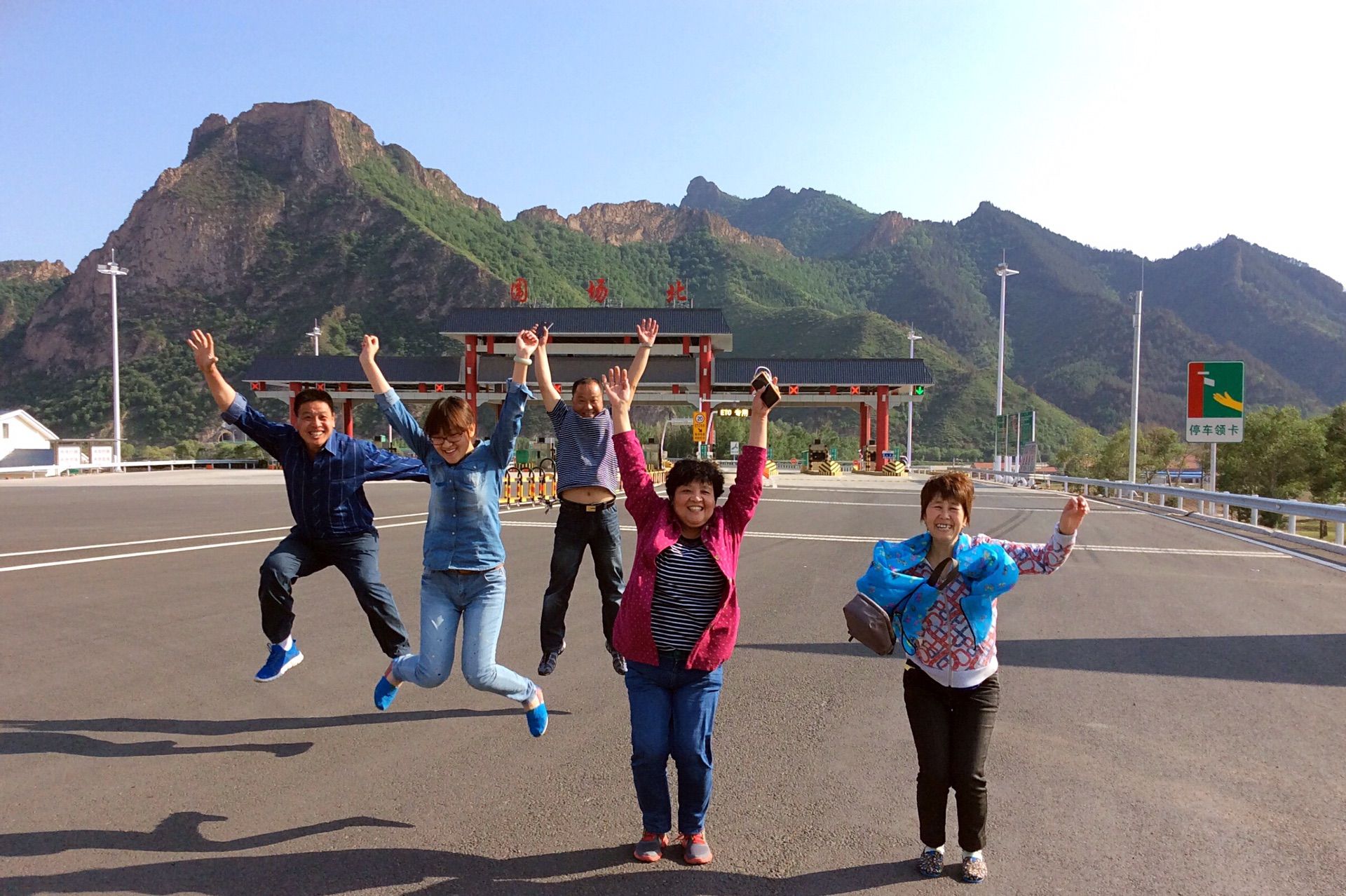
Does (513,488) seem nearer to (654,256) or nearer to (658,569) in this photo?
(658,569)

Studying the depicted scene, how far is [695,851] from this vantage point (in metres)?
3.12

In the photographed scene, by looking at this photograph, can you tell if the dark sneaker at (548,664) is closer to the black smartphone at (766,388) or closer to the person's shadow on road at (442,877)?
the person's shadow on road at (442,877)

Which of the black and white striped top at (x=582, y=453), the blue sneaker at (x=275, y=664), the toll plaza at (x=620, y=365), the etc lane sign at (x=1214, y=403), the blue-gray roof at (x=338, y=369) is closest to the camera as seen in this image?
the blue sneaker at (x=275, y=664)

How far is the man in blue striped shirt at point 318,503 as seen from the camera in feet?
15.5

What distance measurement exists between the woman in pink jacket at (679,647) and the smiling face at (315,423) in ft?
7.48

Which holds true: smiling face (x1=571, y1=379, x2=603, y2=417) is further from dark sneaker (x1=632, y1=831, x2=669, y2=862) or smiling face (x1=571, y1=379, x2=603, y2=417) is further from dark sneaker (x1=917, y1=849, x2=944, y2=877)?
dark sneaker (x1=917, y1=849, x2=944, y2=877)

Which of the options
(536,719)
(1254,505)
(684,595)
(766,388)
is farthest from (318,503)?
(1254,505)

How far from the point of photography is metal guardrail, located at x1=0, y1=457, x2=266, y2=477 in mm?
39719

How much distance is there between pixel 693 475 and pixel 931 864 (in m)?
1.67

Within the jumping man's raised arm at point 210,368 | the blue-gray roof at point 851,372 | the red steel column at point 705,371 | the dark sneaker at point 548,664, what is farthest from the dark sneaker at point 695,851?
the blue-gray roof at point 851,372

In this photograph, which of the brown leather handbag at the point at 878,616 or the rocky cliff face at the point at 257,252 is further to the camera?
the rocky cliff face at the point at 257,252

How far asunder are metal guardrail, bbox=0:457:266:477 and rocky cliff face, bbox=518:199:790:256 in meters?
106

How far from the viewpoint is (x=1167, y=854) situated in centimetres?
323

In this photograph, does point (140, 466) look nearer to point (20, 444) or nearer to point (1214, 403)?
point (20, 444)
